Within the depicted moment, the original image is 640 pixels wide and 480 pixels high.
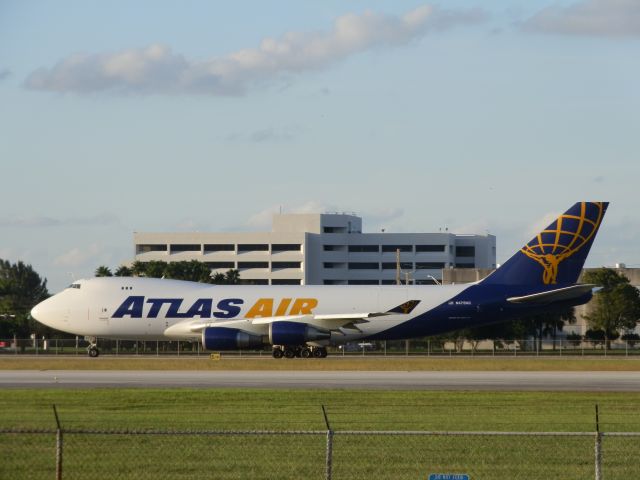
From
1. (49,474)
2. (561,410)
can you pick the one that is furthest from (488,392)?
(49,474)

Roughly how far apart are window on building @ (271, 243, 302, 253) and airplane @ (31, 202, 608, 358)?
354 feet

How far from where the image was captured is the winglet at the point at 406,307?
61.4 meters

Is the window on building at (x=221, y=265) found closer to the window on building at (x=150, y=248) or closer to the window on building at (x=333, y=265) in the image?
the window on building at (x=150, y=248)

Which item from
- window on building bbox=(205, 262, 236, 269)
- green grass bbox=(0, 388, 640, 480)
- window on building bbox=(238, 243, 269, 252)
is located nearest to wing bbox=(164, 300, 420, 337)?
green grass bbox=(0, 388, 640, 480)

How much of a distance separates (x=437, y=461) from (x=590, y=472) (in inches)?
99.9

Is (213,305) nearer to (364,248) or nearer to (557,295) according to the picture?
(557,295)

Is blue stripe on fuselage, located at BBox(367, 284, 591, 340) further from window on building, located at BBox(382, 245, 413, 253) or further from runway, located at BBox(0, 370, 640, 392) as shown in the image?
window on building, located at BBox(382, 245, 413, 253)

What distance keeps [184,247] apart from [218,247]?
17.0 feet

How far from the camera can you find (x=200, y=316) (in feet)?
202

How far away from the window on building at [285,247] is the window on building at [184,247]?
11.8m

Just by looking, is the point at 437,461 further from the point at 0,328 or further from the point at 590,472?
the point at 0,328

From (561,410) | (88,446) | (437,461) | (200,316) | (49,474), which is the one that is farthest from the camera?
(200,316)

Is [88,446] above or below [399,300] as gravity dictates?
below

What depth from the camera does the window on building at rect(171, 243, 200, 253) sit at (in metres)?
173
